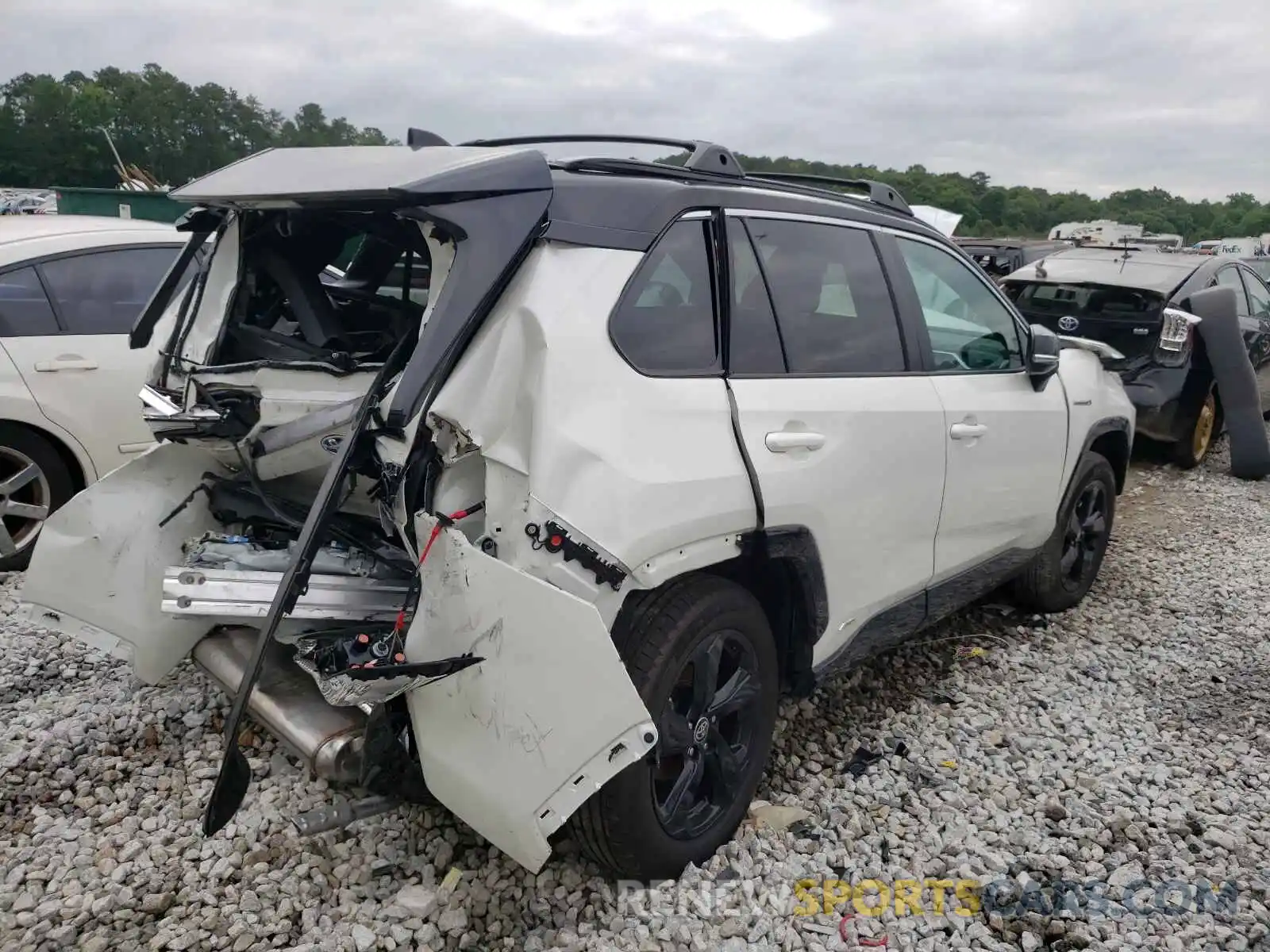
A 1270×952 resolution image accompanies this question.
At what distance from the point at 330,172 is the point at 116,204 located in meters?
16.4

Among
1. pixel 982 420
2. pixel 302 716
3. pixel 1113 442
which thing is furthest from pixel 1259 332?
pixel 302 716

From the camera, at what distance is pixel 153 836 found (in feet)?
9.10

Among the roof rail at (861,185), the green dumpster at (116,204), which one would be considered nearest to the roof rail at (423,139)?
the roof rail at (861,185)

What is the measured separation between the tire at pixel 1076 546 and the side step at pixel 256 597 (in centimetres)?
315

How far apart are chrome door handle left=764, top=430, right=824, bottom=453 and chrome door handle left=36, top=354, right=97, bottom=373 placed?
3.80 m

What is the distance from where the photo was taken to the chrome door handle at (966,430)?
3.29 m

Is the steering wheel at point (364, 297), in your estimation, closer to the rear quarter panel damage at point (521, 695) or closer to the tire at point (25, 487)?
the rear quarter panel damage at point (521, 695)

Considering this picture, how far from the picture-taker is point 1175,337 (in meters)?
7.12

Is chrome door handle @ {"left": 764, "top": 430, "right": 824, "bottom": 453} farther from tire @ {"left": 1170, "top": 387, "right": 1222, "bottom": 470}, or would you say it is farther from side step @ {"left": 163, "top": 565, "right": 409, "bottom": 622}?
tire @ {"left": 1170, "top": 387, "right": 1222, "bottom": 470}

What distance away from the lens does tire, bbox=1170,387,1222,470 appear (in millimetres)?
7508

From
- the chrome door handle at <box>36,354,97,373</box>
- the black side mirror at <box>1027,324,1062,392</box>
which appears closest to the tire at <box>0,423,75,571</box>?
the chrome door handle at <box>36,354,97,373</box>

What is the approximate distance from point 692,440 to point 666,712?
28.5 inches

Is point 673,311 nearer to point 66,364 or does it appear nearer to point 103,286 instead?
point 66,364

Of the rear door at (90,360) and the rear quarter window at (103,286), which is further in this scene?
the rear quarter window at (103,286)
